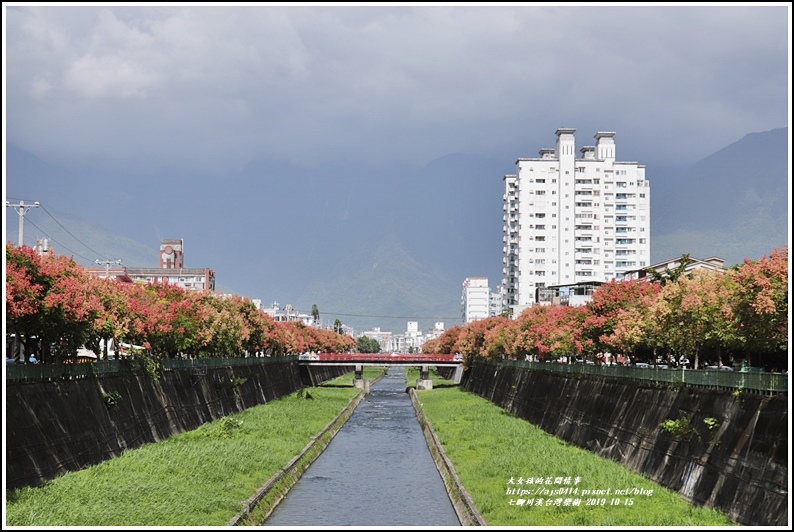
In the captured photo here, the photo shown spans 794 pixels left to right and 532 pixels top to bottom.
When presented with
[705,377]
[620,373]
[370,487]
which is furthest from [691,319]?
[370,487]

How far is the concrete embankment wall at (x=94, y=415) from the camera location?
4128 centimetres

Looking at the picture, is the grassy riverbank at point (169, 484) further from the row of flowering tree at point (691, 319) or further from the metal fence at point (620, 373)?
the row of flowering tree at point (691, 319)

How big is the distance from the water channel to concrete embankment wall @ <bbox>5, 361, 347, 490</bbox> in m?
10.2

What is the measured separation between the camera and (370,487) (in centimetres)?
5938

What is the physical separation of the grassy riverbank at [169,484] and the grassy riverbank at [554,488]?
11.4m

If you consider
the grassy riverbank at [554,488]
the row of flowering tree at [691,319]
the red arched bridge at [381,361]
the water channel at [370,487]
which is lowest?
the water channel at [370,487]

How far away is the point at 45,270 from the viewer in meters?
48.8

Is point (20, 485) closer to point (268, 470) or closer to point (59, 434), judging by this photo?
point (59, 434)

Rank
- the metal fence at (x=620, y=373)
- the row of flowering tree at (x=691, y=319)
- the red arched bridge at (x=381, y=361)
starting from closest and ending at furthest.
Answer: the metal fence at (x=620, y=373)
the row of flowering tree at (x=691, y=319)
the red arched bridge at (x=381, y=361)

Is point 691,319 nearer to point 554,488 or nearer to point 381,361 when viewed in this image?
point 554,488

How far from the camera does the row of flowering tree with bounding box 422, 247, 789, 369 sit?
41406 millimetres

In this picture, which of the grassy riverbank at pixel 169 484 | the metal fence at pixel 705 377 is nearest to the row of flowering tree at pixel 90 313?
the grassy riverbank at pixel 169 484

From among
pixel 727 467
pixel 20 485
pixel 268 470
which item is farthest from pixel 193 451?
pixel 727 467

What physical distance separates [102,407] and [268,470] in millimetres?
9906
